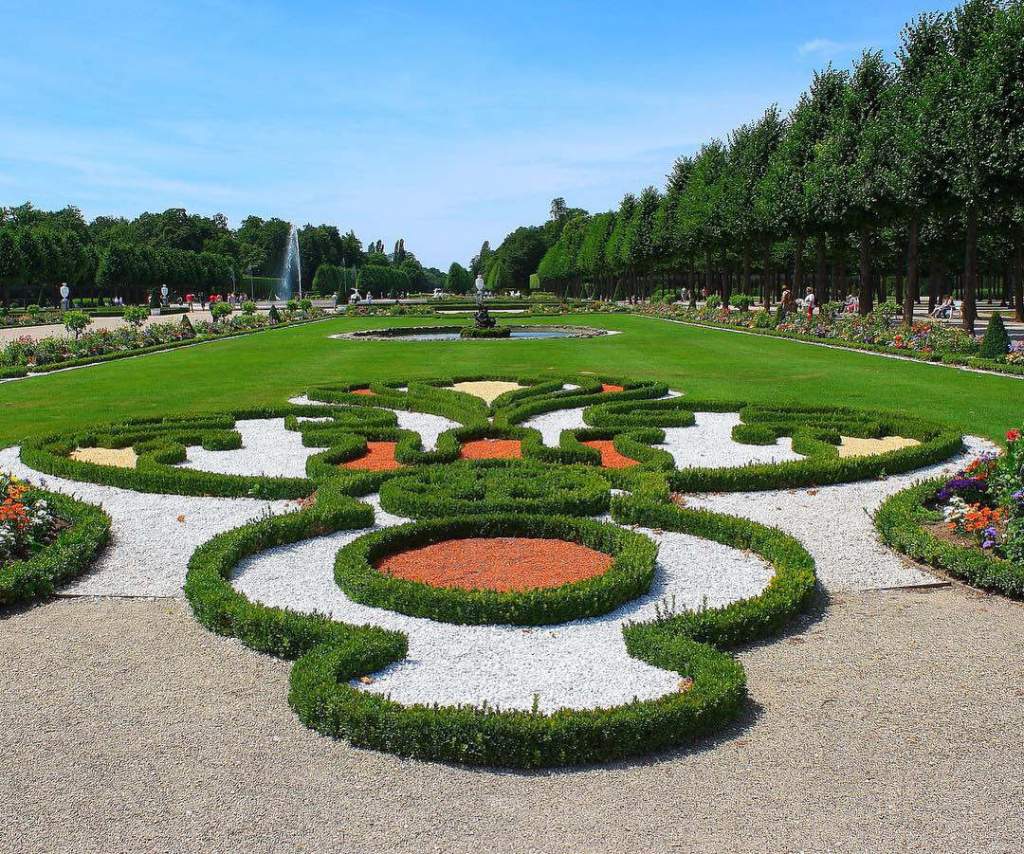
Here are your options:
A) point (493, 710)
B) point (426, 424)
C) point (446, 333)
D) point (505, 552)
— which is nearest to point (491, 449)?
point (426, 424)

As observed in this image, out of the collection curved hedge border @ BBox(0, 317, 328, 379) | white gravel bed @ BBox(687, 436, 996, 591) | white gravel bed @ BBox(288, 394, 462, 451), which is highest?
curved hedge border @ BBox(0, 317, 328, 379)

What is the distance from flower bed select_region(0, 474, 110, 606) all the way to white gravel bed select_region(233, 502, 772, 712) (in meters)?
1.26

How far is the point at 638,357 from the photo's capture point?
23.8 metres

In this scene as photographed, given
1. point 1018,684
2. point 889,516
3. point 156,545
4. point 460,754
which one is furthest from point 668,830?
point 156,545

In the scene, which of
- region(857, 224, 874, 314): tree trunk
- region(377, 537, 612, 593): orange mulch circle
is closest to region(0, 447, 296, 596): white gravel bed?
region(377, 537, 612, 593): orange mulch circle

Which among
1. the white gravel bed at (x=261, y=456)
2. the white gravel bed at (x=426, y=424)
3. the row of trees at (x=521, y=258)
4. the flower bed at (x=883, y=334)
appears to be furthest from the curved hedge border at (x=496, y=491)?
the row of trees at (x=521, y=258)

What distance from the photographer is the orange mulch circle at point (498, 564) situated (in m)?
6.38

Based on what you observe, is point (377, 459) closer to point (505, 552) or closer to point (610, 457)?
point (610, 457)

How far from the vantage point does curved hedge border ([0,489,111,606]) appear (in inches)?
242

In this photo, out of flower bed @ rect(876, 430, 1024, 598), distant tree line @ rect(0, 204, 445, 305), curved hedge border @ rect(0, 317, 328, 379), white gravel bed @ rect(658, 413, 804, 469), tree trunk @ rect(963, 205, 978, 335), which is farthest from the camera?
distant tree line @ rect(0, 204, 445, 305)

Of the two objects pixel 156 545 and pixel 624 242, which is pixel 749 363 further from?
pixel 624 242

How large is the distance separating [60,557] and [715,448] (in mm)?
7342

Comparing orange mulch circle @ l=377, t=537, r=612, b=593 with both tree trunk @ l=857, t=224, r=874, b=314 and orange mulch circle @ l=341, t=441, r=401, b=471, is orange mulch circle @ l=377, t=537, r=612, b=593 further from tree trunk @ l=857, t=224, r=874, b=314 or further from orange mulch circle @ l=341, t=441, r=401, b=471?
tree trunk @ l=857, t=224, r=874, b=314

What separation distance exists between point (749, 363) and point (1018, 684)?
1760 cm
